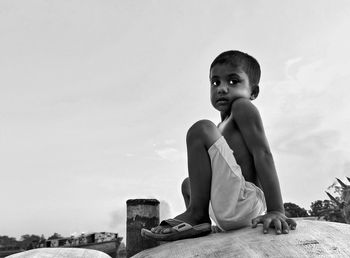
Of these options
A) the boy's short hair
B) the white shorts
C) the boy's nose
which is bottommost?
the white shorts

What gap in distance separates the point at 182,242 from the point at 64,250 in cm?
181

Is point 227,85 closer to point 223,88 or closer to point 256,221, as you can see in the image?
point 223,88

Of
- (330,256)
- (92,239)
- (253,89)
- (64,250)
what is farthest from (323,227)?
Result: (92,239)

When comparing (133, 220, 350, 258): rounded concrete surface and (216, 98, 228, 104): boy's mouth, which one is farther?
(216, 98, 228, 104): boy's mouth

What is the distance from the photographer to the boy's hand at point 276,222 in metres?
2.64

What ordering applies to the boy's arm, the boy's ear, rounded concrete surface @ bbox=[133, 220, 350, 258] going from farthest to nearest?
the boy's ear, the boy's arm, rounded concrete surface @ bbox=[133, 220, 350, 258]

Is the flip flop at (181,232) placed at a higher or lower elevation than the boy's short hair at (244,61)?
lower

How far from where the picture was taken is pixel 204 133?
3.09 m

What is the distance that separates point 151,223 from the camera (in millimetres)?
3521

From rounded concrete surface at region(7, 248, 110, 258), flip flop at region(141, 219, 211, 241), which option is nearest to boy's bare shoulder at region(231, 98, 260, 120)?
flip flop at region(141, 219, 211, 241)

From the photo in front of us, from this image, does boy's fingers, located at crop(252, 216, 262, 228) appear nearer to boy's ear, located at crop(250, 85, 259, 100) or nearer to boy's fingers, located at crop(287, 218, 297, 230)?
boy's fingers, located at crop(287, 218, 297, 230)

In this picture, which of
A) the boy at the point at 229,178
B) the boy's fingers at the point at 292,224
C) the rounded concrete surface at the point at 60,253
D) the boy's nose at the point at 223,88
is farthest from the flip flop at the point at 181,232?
the rounded concrete surface at the point at 60,253

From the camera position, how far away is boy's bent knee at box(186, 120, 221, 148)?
3072 millimetres

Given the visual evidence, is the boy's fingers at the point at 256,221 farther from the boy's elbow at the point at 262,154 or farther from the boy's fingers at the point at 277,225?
the boy's elbow at the point at 262,154
